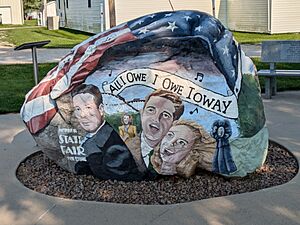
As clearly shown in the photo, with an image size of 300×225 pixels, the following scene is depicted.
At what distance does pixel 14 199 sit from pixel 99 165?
86 cm

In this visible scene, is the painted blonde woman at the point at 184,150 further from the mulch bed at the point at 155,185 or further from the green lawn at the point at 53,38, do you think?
the green lawn at the point at 53,38

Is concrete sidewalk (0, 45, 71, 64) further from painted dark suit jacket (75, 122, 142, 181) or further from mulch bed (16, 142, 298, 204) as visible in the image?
painted dark suit jacket (75, 122, 142, 181)

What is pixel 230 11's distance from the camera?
29.9 metres

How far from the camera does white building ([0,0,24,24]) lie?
5444cm

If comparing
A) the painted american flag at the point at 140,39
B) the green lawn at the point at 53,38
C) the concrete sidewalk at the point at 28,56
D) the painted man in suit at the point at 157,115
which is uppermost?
the painted american flag at the point at 140,39

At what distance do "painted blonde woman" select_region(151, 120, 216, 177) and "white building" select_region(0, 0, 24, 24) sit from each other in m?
Result: 52.6

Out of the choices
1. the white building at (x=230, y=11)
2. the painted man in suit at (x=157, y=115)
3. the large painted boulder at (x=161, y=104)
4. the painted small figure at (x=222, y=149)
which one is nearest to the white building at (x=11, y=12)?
the white building at (x=230, y=11)

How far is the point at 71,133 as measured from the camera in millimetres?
5156

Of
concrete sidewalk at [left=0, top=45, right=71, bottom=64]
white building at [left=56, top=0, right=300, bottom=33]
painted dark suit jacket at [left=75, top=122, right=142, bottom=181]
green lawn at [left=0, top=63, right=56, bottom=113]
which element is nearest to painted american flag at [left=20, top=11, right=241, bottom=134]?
painted dark suit jacket at [left=75, top=122, right=142, bottom=181]

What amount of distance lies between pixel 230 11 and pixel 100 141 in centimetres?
2605

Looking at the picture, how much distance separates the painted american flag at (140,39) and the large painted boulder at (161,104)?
0.01 metres

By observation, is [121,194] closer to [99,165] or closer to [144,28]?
[99,165]

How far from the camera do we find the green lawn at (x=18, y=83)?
31.9ft

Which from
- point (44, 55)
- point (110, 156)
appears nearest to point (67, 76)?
point (110, 156)
